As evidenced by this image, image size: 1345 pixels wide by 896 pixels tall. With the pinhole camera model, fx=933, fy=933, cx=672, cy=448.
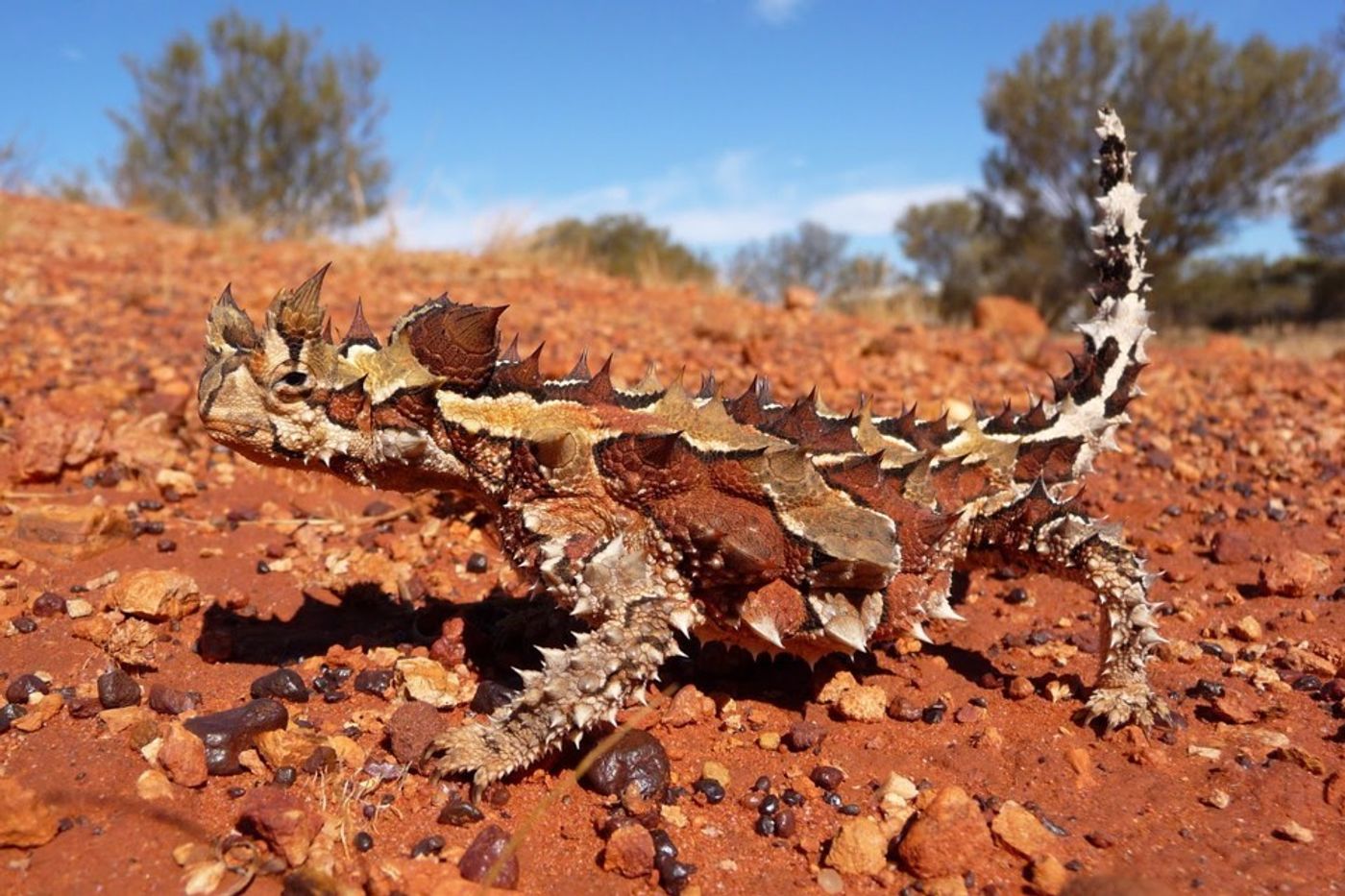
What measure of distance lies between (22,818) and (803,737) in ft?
7.23

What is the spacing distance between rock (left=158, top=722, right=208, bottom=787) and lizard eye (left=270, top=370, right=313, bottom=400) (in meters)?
1.03

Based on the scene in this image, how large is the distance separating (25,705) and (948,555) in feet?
10.2

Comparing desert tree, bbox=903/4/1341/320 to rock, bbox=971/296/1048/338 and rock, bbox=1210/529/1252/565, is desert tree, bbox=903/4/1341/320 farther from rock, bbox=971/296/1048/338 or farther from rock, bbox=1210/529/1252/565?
rock, bbox=1210/529/1252/565

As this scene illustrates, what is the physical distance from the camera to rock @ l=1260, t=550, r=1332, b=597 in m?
4.22

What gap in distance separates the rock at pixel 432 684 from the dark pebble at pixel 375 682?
0.16 feet

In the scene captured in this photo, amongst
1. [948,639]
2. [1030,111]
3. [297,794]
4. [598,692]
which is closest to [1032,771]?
[948,639]

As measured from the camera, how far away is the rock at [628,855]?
99.0 inches

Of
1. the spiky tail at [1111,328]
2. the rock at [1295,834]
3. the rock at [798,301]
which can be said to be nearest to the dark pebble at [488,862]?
the rock at [1295,834]

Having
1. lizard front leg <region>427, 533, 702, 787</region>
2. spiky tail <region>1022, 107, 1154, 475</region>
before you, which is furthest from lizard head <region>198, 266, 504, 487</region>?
spiky tail <region>1022, 107, 1154, 475</region>

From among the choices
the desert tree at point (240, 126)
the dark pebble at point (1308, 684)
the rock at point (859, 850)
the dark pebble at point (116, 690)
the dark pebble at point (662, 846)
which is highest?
the desert tree at point (240, 126)

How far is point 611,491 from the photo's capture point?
3.04 meters

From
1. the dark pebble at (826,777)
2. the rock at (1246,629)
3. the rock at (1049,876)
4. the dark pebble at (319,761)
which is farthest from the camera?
the rock at (1246,629)

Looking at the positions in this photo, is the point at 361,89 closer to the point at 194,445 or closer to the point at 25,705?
the point at 194,445

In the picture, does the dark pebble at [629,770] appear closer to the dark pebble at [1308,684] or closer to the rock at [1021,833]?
the rock at [1021,833]
